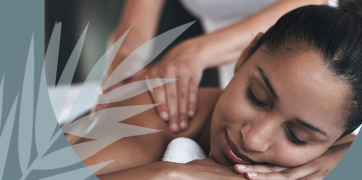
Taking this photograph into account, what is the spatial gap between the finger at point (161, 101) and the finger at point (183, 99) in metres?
0.04

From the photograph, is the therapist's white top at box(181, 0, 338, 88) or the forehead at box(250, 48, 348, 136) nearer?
the forehead at box(250, 48, 348, 136)

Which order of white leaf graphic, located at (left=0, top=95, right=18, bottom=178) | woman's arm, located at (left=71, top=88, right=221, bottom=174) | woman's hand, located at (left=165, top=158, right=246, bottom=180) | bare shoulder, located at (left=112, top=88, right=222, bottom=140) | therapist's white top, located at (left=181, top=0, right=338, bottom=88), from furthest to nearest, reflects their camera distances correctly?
therapist's white top, located at (left=181, top=0, right=338, bottom=88), bare shoulder, located at (left=112, top=88, right=222, bottom=140), woman's arm, located at (left=71, top=88, right=221, bottom=174), woman's hand, located at (left=165, top=158, right=246, bottom=180), white leaf graphic, located at (left=0, top=95, right=18, bottom=178)

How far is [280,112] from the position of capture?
582mm

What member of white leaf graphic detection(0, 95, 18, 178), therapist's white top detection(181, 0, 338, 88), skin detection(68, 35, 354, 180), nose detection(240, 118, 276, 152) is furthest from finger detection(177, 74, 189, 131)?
therapist's white top detection(181, 0, 338, 88)

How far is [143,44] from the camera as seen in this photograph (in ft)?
4.30

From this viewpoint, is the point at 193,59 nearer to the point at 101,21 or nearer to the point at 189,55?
the point at 189,55

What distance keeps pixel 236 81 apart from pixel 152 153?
28cm

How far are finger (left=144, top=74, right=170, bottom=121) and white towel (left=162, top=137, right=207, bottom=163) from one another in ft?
0.47

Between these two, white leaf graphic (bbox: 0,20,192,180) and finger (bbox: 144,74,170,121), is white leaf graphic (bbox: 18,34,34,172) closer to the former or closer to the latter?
white leaf graphic (bbox: 0,20,192,180)

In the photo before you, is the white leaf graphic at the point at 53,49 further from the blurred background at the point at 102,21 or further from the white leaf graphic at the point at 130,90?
the blurred background at the point at 102,21

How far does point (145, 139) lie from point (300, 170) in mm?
378

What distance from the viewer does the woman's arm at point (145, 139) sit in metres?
0.62

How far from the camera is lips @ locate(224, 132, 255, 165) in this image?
64cm

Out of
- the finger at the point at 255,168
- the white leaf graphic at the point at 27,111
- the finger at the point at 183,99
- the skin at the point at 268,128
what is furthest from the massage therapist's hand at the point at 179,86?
the white leaf graphic at the point at 27,111
